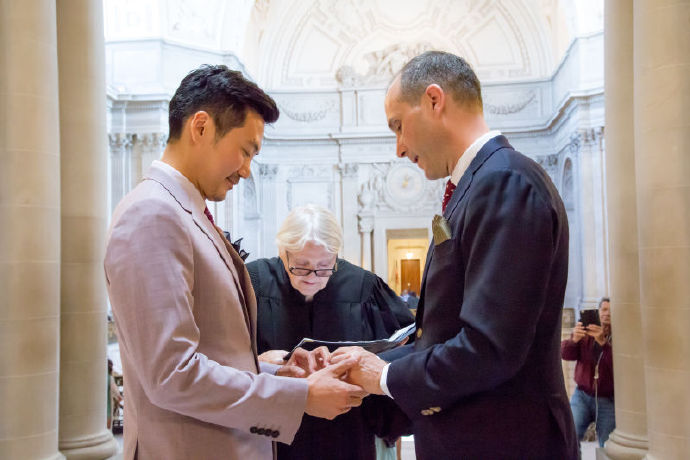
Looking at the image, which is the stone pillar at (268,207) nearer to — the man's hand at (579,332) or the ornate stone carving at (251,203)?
the ornate stone carving at (251,203)

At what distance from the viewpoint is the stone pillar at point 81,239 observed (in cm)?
503

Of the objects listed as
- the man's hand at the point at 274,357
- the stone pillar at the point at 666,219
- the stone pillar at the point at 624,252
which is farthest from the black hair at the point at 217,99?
the stone pillar at the point at 624,252

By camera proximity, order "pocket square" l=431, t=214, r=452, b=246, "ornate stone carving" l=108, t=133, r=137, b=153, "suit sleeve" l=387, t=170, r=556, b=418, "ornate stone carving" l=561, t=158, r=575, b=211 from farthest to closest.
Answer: "ornate stone carving" l=561, t=158, r=575, b=211 < "ornate stone carving" l=108, t=133, r=137, b=153 < "pocket square" l=431, t=214, r=452, b=246 < "suit sleeve" l=387, t=170, r=556, b=418

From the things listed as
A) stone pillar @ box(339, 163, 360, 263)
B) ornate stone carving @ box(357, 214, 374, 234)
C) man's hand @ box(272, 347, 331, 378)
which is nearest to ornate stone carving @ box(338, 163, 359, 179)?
stone pillar @ box(339, 163, 360, 263)

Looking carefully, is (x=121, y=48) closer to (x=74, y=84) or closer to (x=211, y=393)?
(x=74, y=84)

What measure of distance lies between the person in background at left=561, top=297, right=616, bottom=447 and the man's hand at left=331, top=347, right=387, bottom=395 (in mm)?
4726

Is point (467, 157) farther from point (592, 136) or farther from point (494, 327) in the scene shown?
point (592, 136)

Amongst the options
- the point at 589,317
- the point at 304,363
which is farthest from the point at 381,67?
the point at 304,363

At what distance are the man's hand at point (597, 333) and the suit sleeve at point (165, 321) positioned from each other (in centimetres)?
527

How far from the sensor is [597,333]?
6516mm

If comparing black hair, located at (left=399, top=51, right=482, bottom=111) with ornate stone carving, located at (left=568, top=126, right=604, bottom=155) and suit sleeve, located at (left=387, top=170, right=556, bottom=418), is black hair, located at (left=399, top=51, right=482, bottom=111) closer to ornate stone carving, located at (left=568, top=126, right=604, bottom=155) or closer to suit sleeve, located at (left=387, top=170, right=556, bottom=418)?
suit sleeve, located at (left=387, top=170, right=556, bottom=418)

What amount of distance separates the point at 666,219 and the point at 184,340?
127 inches

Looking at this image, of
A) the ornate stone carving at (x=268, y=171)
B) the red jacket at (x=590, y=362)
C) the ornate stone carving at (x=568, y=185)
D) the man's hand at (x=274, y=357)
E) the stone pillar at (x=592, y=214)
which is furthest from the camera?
the ornate stone carving at (x=268, y=171)

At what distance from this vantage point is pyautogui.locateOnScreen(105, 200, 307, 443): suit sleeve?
72.0 inches
